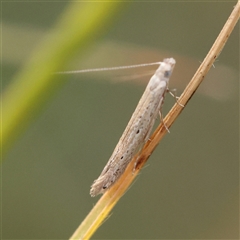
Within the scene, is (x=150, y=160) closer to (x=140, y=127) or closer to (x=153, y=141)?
(x=140, y=127)

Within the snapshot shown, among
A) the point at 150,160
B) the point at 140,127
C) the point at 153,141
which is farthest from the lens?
the point at 150,160

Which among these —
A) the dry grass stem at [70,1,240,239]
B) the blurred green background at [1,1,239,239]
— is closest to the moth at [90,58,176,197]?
the dry grass stem at [70,1,240,239]

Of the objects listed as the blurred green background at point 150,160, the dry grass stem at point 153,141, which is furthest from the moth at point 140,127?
the blurred green background at point 150,160

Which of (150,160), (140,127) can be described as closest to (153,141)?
(140,127)

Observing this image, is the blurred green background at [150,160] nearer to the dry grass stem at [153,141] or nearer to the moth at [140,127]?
the moth at [140,127]

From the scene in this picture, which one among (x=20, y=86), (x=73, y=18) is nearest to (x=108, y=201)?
(x=20, y=86)

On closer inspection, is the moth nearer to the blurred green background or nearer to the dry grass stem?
the dry grass stem
